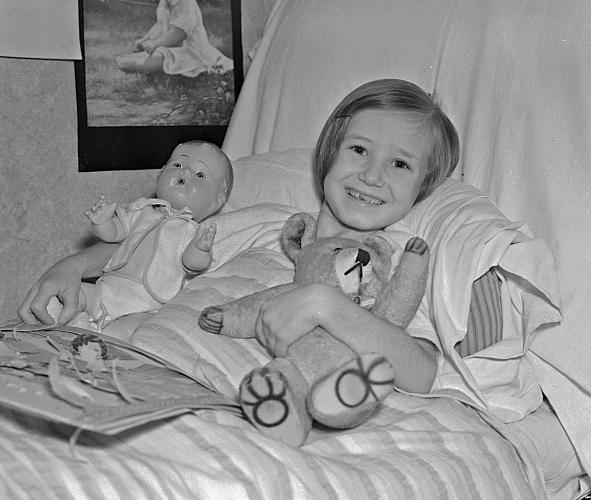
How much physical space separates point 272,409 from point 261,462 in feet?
0.22

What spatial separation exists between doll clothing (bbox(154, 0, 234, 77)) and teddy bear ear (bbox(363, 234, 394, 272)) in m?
0.89

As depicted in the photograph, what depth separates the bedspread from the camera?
92cm

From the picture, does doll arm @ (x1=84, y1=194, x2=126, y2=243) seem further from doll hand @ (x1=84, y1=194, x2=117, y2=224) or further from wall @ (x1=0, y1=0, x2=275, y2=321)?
wall @ (x1=0, y1=0, x2=275, y2=321)

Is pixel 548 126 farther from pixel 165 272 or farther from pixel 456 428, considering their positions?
pixel 165 272

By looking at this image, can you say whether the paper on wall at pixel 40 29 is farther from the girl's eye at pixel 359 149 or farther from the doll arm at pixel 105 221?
the girl's eye at pixel 359 149

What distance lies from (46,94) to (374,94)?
0.75 meters

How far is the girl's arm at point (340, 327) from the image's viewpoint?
1.11 m

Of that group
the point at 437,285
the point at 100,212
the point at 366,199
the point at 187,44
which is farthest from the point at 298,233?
the point at 187,44

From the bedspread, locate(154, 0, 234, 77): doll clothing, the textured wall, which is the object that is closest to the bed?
the bedspread

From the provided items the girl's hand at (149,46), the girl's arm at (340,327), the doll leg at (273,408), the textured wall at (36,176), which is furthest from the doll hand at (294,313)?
the girl's hand at (149,46)

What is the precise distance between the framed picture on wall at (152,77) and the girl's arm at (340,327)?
844mm

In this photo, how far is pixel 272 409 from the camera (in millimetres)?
1017

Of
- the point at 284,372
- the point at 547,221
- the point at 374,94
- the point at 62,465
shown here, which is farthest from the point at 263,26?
the point at 62,465

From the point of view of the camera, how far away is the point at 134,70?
74.5 inches
